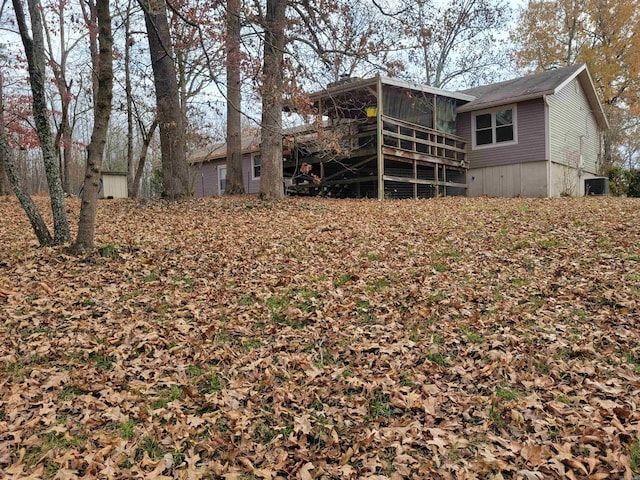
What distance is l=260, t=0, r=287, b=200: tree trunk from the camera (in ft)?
32.0

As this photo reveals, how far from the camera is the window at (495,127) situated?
16.0 metres

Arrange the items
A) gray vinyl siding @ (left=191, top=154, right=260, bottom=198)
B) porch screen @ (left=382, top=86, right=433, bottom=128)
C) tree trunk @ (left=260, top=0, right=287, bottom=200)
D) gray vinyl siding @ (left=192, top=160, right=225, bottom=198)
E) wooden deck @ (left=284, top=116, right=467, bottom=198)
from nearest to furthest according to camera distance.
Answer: tree trunk @ (left=260, top=0, right=287, bottom=200)
wooden deck @ (left=284, top=116, right=467, bottom=198)
porch screen @ (left=382, top=86, right=433, bottom=128)
gray vinyl siding @ (left=191, top=154, right=260, bottom=198)
gray vinyl siding @ (left=192, top=160, right=225, bottom=198)

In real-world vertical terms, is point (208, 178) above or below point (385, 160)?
above

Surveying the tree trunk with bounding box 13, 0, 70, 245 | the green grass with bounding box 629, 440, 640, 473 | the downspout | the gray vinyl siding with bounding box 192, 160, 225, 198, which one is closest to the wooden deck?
the downspout

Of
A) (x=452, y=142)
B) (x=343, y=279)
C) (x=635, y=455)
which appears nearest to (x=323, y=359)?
(x=343, y=279)

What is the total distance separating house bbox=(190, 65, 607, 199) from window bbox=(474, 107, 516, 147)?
0.03m

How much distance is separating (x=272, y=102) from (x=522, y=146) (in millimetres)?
9881

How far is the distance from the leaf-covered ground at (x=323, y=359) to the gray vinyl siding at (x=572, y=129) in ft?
33.7

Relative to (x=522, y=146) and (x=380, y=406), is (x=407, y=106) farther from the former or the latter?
(x=380, y=406)

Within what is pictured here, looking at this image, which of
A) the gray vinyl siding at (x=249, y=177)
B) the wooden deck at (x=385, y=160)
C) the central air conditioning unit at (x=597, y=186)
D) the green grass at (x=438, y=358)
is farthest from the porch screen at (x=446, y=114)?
the green grass at (x=438, y=358)

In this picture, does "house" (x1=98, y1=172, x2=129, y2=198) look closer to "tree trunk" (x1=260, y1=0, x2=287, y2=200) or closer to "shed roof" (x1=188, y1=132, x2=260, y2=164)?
"shed roof" (x1=188, y1=132, x2=260, y2=164)

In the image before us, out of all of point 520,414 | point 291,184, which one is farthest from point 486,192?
point 520,414

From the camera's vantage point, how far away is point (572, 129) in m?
17.2

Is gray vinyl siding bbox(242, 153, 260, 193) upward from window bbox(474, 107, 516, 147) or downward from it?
downward
